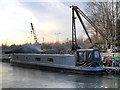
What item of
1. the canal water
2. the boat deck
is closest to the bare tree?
the boat deck

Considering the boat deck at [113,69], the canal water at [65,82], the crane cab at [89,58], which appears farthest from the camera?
the crane cab at [89,58]

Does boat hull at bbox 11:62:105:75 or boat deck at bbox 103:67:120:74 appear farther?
boat deck at bbox 103:67:120:74

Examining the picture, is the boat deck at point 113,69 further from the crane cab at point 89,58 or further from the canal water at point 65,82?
the crane cab at point 89,58

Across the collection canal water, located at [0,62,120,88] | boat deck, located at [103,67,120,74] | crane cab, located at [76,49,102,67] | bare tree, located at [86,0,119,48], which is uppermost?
bare tree, located at [86,0,119,48]

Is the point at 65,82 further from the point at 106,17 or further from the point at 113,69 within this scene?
the point at 106,17

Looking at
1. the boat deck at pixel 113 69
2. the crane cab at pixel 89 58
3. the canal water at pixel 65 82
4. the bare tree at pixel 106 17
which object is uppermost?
the bare tree at pixel 106 17

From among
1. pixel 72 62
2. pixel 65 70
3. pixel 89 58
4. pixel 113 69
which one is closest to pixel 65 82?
pixel 89 58

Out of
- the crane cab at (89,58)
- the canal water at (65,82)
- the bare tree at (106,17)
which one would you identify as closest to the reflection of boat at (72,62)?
the crane cab at (89,58)

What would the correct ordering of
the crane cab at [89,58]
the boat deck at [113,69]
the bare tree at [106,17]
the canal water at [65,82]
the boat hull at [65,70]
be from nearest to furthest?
1. the canal water at [65,82]
2. the boat hull at [65,70]
3. the boat deck at [113,69]
4. the crane cab at [89,58]
5. the bare tree at [106,17]

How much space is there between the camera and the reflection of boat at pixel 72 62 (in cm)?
1905

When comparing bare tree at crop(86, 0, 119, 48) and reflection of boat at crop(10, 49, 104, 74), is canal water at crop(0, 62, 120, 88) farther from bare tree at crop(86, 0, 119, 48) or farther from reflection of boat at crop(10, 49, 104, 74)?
bare tree at crop(86, 0, 119, 48)

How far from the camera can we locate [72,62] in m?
20.9

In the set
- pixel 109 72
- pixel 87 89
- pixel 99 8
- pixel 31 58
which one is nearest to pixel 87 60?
pixel 109 72

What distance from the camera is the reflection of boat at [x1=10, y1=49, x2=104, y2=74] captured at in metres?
19.0
